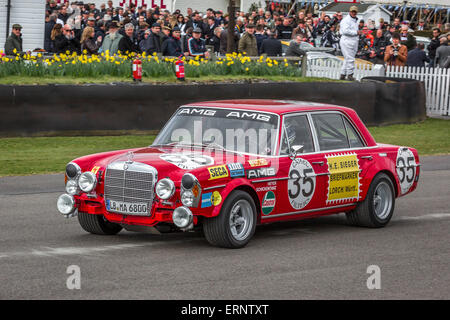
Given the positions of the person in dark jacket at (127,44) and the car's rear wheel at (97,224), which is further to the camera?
the person in dark jacket at (127,44)

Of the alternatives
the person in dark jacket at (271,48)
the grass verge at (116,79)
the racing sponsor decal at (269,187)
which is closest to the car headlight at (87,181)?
the racing sponsor decal at (269,187)

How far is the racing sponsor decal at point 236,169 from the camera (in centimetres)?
815

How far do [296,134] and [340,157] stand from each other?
0.64 m

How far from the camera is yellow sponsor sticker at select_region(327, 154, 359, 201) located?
927 centimetres

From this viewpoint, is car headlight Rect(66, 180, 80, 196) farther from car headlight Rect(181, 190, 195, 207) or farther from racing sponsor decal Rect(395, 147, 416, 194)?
racing sponsor decal Rect(395, 147, 416, 194)

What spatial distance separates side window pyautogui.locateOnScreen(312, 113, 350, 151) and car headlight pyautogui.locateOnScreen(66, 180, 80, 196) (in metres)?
2.69

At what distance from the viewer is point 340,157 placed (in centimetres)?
945

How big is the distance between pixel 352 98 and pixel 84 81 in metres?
6.16

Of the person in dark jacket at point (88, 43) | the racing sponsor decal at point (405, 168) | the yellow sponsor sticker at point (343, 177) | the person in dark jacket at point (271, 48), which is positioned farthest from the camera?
the person in dark jacket at point (271, 48)

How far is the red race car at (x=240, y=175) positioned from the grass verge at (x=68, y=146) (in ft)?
16.8

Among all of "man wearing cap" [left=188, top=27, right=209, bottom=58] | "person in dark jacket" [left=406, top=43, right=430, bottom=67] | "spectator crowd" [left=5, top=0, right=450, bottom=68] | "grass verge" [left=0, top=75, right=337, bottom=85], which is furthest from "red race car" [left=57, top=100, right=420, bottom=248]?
"person in dark jacket" [left=406, top=43, right=430, bottom=67]

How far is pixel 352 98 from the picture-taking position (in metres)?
19.5

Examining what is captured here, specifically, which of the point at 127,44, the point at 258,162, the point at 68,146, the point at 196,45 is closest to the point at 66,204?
the point at 258,162

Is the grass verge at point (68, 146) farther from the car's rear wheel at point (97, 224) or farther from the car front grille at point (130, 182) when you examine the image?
the car front grille at point (130, 182)
